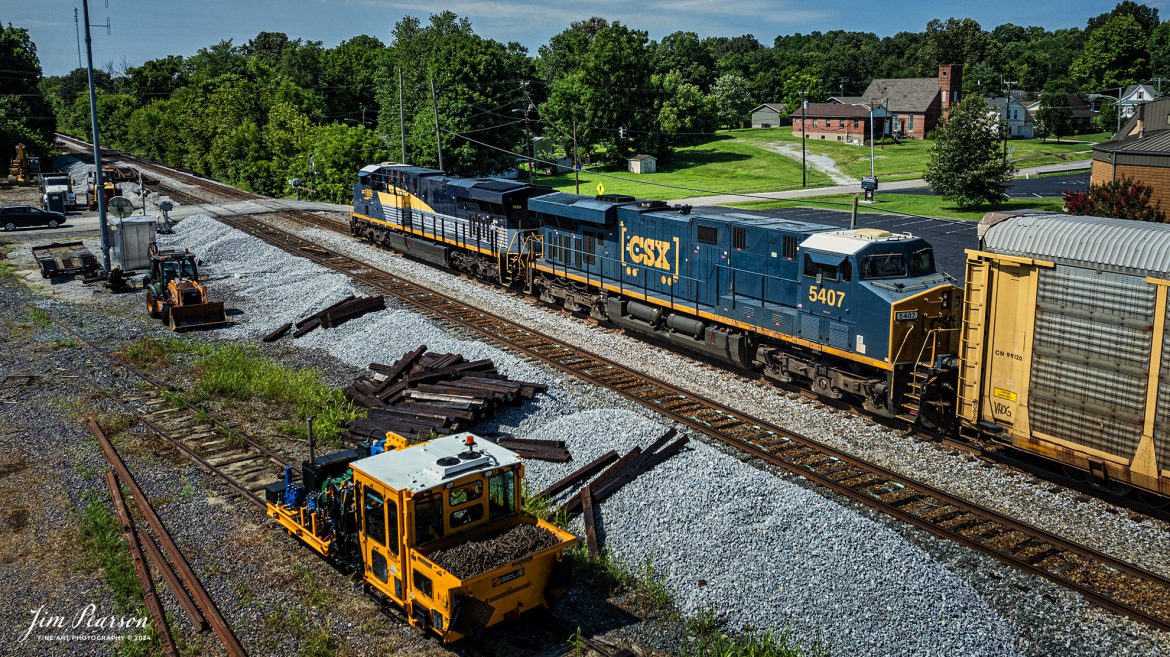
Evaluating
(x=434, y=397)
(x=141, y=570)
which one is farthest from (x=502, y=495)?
(x=434, y=397)

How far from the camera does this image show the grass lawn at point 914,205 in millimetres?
55312

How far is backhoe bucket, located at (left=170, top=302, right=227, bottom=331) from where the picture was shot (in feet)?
92.1

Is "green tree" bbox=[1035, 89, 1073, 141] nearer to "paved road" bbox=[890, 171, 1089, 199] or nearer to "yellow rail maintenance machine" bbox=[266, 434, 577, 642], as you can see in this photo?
"paved road" bbox=[890, 171, 1089, 199]

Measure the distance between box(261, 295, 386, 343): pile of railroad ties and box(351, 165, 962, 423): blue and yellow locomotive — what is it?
550 centimetres

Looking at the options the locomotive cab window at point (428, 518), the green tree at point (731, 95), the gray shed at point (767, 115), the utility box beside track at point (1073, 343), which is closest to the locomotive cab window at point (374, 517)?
the locomotive cab window at point (428, 518)

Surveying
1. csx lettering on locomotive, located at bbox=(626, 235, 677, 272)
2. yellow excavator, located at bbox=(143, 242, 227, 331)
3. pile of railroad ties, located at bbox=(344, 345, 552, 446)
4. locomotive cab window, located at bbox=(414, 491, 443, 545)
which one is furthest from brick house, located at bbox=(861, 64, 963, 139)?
locomotive cab window, located at bbox=(414, 491, 443, 545)

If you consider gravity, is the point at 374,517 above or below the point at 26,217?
below

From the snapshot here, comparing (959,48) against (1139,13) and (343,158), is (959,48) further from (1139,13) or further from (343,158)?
(343,158)

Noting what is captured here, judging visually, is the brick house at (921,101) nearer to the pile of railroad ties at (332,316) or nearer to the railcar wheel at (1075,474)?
the pile of railroad ties at (332,316)

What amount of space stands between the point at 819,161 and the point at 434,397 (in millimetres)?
78957

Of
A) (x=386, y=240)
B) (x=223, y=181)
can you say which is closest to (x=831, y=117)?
(x=223, y=181)

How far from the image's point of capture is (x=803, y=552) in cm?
1305

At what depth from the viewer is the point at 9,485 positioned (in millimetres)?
16406

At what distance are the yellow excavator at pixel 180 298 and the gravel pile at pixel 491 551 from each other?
20.6 meters
